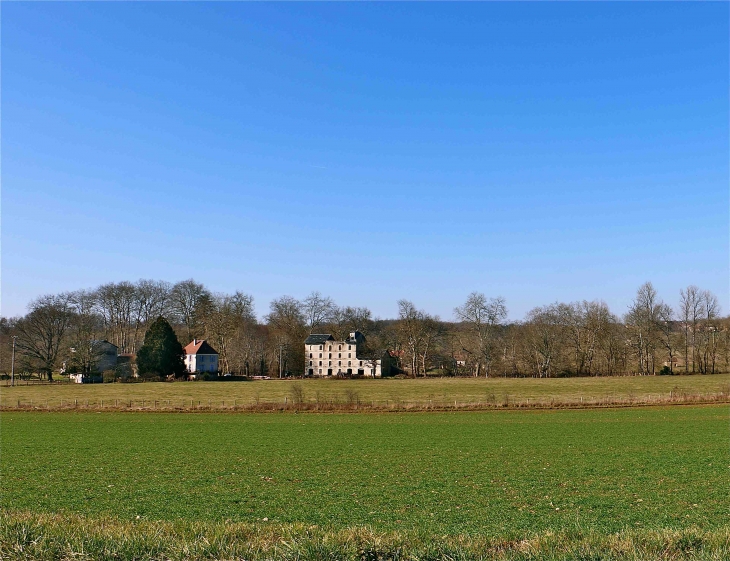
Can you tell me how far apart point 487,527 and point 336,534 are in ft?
16.3

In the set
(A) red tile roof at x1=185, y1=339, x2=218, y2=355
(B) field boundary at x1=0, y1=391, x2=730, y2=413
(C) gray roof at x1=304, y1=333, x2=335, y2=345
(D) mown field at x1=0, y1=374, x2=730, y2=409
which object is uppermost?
(C) gray roof at x1=304, y1=333, x2=335, y2=345

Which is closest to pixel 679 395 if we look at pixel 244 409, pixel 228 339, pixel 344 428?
pixel 344 428

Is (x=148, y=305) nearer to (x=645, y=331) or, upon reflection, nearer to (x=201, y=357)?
(x=201, y=357)

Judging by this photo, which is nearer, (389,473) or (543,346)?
(389,473)

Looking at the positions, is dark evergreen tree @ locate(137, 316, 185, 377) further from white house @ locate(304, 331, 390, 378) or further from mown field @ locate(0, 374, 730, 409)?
white house @ locate(304, 331, 390, 378)

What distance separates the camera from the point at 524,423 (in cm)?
4009

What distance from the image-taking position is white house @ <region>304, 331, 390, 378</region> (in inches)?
4875

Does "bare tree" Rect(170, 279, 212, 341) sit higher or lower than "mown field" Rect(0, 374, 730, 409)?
higher

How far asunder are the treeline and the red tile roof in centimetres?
320

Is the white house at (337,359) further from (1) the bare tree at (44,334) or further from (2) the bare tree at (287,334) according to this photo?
(1) the bare tree at (44,334)

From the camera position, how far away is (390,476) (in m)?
19.7

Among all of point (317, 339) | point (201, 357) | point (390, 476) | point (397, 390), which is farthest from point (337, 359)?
point (390, 476)

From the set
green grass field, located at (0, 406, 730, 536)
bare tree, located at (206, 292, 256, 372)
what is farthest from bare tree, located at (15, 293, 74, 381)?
green grass field, located at (0, 406, 730, 536)

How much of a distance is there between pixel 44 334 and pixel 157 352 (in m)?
17.8
